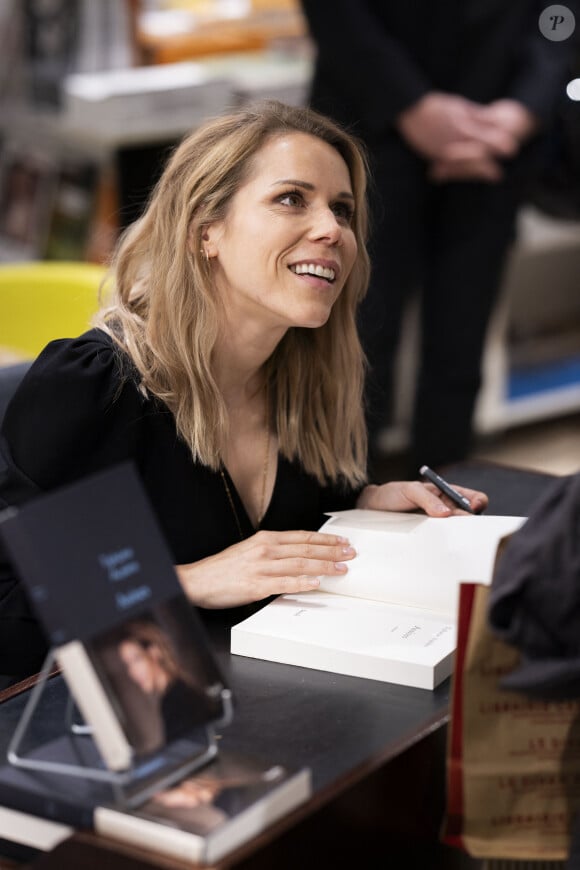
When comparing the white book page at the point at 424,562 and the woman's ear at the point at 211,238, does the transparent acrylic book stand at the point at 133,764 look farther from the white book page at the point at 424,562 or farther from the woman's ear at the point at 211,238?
the woman's ear at the point at 211,238

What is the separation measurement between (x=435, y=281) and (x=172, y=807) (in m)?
2.07

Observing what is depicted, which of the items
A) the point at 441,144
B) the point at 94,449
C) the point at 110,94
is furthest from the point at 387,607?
the point at 110,94

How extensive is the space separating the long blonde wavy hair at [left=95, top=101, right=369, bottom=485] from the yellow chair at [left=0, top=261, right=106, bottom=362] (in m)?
0.67

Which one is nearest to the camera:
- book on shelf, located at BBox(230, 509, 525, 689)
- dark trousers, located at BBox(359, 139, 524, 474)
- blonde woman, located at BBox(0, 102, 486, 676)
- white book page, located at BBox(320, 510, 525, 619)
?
book on shelf, located at BBox(230, 509, 525, 689)

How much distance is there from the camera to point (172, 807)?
3.74ft

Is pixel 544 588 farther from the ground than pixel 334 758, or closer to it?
farther from the ground

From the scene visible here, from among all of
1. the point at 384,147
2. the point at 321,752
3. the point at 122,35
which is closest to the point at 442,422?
the point at 384,147

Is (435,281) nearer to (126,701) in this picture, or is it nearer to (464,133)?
Result: (464,133)

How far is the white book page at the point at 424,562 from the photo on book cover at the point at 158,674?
1.29 ft

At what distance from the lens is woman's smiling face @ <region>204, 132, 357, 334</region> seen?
70.6 inches

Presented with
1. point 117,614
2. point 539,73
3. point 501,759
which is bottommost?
point 501,759

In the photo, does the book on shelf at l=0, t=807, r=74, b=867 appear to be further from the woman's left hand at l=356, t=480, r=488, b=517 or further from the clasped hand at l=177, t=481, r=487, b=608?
the woman's left hand at l=356, t=480, r=488, b=517

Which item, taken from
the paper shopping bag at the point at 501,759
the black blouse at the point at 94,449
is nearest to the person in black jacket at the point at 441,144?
the black blouse at the point at 94,449

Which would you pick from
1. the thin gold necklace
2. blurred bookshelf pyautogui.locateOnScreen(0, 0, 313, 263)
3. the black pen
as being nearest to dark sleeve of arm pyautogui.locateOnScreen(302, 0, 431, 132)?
blurred bookshelf pyautogui.locateOnScreen(0, 0, 313, 263)
